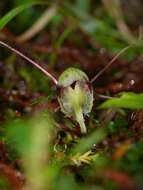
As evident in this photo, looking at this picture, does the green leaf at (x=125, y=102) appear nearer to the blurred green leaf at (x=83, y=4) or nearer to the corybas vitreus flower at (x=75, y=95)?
the corybas vitreus flower at (x=75, y=95)

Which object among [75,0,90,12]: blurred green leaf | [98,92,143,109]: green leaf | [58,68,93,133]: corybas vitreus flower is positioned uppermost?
[75,0,90,12]: blurred green leaf

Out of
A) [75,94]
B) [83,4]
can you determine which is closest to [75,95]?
[75,94]

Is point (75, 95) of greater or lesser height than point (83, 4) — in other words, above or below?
below

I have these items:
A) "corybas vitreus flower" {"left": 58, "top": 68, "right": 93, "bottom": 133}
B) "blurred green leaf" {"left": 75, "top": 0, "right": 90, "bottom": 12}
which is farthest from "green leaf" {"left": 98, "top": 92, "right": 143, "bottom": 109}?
"blurred green leaf" {"left": 75, "top": 0, "right": 90, "bottom": 12}

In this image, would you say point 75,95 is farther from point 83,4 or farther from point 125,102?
point 83,4

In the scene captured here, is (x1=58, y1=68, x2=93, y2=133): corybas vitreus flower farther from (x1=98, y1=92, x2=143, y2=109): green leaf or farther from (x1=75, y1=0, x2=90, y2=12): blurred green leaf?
(x1=75, y1=0, x2=90, y2=12): blurred green leaf

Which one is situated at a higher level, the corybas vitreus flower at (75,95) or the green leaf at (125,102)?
the corybas vitreus flower at (75,95)

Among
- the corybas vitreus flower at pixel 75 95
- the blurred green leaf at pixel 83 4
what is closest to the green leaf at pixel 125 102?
the corybas vitreus flower at pixel 75 95

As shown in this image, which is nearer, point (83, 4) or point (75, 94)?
point (75, 94)

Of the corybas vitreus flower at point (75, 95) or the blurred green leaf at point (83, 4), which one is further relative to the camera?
the blurred green leaf at point (83, 4)
